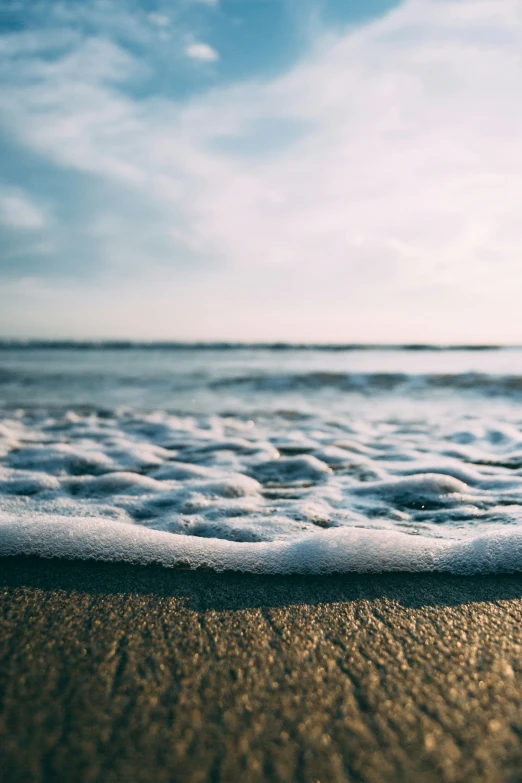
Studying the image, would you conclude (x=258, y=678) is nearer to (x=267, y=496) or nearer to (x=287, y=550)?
(x=287, y=550)

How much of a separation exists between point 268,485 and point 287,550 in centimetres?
98

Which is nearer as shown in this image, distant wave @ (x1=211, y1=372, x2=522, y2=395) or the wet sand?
the wet sand

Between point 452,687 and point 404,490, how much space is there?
4.61ft

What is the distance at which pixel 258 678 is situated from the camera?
0.92 meters

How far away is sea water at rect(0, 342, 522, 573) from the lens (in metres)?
1.46

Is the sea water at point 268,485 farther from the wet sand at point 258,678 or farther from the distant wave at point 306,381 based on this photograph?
the distant wave at point 306,381

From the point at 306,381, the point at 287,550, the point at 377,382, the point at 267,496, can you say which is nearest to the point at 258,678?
the point at 287,550

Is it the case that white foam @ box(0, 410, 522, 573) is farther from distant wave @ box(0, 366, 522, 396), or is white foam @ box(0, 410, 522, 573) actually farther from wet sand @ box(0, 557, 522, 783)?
distant wave @ box(0, 366, 522, 396)

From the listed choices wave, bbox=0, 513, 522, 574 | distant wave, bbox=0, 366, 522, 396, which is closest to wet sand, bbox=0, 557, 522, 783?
wave, bbox=0, 513, 522, 574

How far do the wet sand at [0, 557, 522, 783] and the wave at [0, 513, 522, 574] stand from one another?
0.19 ft

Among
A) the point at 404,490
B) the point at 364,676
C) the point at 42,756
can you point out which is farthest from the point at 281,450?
the point at 42,756

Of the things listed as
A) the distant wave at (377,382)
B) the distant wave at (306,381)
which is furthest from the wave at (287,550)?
the distant wave at (377,382)

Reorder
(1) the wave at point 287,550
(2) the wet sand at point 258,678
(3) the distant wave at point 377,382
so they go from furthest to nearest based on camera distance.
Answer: (3) the distant wave at point 377,382
(1) the wave at point 287,550
(2) the wet sand at point 258,678

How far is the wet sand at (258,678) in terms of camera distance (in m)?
0.72
